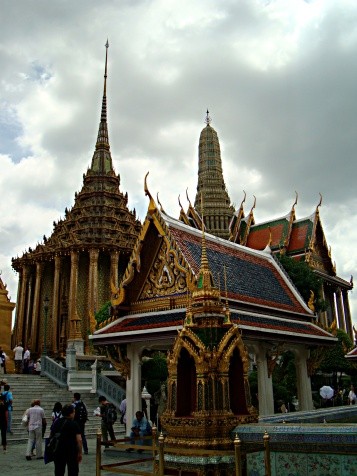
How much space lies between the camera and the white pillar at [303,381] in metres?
13.6

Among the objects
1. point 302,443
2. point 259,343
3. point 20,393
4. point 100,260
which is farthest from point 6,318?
point 302,443

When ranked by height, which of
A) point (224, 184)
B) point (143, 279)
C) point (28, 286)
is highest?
point (224, 184)

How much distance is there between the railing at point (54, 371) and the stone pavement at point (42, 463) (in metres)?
8.48

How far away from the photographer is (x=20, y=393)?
725 inches

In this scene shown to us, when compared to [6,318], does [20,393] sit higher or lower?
lower

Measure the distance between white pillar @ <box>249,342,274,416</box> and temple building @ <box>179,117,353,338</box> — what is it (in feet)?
91.3

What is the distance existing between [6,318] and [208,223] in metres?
25.9

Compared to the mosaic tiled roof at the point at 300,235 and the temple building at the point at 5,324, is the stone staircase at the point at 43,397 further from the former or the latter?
the mosaic tiled roof at the point at 300,235

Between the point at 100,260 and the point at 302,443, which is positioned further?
the point at 100,260

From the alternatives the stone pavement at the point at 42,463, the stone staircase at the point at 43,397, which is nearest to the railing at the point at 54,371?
the stone staircase at the point at 43,397

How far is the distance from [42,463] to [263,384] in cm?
531

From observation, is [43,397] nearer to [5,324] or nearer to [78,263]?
[5,324]

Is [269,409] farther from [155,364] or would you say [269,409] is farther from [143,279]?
[155,364]

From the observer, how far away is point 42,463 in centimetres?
993
